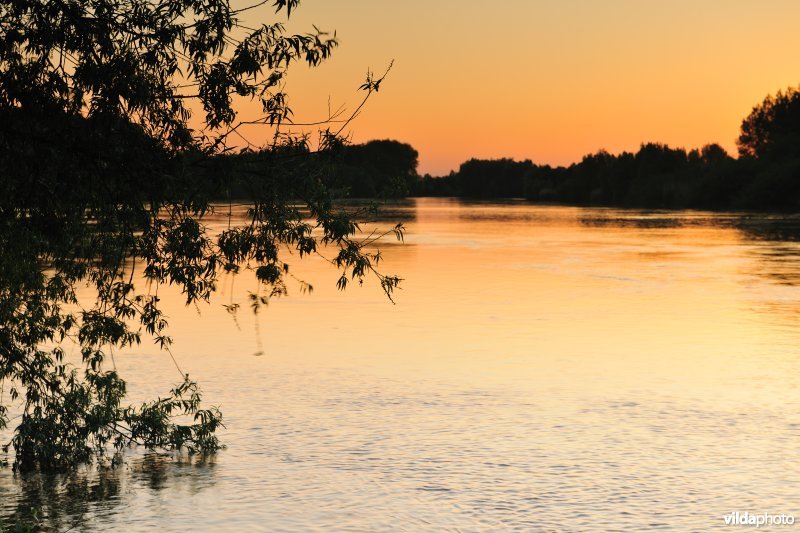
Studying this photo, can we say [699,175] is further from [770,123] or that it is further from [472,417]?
[472,417]

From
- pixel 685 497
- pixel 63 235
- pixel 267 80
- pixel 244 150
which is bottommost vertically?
pixel 685 497

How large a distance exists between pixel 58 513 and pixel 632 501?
5265 millimetres

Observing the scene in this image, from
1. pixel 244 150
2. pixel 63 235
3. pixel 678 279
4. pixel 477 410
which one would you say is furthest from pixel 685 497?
pixel 678 279

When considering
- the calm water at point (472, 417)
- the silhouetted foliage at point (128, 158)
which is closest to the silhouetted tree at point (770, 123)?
the calm water at point (472, 417)

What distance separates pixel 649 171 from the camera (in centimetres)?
14225

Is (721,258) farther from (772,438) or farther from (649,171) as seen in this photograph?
(649,171)

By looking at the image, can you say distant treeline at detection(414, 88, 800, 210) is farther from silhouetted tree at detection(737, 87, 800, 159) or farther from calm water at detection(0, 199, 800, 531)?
calm water at detection(0, 199, 800, 531)

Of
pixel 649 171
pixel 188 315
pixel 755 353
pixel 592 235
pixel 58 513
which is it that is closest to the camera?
pixel 58 513

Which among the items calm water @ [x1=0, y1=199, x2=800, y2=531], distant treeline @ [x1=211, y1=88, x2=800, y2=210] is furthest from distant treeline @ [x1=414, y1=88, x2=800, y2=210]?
calm water @ [x1=0, y1=199, x2=800, y2=531]

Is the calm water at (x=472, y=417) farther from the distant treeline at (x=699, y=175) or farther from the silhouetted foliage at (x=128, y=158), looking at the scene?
the distant treeline at (x=699, y=175)

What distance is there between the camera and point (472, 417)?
1396 cm

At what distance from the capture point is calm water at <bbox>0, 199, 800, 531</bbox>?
10.4 metres

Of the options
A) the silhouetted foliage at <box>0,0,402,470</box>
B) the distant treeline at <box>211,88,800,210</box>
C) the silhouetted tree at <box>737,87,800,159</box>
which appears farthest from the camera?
the silhouetted tree at <box>737,87,800,159</box>

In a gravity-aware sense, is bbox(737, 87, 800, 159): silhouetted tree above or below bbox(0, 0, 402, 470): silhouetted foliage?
above
